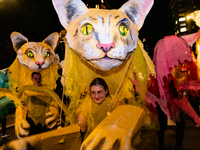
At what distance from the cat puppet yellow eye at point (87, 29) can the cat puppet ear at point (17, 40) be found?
1.76 meters

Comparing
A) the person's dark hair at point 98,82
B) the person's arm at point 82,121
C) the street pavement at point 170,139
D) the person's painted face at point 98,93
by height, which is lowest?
the street pavement at point 170,139

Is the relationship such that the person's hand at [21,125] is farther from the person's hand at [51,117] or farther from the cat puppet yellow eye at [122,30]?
the cat puppet yellow eye at [122,30]

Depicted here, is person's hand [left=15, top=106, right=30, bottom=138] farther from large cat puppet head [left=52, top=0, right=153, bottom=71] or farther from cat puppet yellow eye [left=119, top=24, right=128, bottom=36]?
cat puppet yellow eye [left=119, top=24, right=128, bottom=36]

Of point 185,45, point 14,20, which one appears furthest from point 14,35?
point 14,20

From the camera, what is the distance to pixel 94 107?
4.94ft

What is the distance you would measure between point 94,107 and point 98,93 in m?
0.13

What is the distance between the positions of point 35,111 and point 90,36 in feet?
5.43

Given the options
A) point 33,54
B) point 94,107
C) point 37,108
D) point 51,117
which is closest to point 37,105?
point 37,108

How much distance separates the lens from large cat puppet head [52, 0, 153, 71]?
105 centimetres

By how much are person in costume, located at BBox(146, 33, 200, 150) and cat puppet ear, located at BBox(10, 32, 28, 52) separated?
1.87 meters

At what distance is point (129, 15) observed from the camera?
1.27 m

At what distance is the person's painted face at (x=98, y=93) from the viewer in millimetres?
1454

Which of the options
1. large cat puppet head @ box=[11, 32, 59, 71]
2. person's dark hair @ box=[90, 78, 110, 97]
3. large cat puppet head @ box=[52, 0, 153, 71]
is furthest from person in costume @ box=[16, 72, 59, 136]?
large cat puppet head @ box=[52, 0, 153, 71]

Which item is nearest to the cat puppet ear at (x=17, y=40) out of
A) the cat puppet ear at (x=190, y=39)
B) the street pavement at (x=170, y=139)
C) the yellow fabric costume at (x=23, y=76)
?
the yellow fabric costume at (x=23, y=76)
